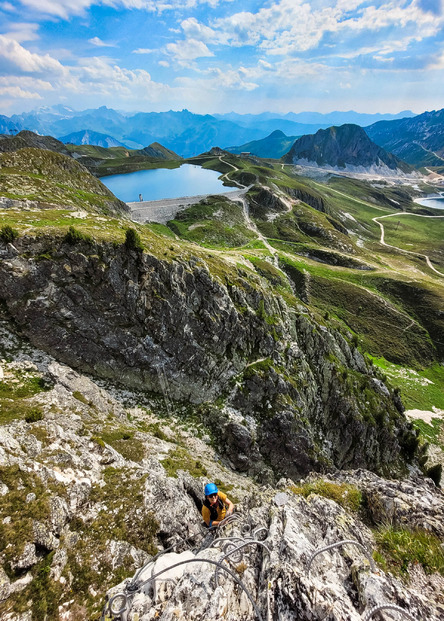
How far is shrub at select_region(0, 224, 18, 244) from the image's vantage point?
98.1ft

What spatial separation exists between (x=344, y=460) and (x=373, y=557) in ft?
131

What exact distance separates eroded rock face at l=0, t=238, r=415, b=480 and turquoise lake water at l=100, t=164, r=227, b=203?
101575 millimetres

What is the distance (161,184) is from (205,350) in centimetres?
14357

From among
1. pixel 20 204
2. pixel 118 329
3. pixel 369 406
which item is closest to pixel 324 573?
pixel 118 329

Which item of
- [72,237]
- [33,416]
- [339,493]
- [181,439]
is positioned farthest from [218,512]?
[72,237]

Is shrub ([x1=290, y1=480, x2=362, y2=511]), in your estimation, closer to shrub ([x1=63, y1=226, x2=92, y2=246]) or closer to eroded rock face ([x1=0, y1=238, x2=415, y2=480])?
eroded rock face ([x1=0, y1=238, x2=415, y2=480])

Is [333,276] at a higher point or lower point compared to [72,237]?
lower

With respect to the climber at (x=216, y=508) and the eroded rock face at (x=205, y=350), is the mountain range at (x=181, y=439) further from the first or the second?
the climber at (x=216, y=508)

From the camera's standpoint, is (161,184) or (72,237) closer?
(72,237)

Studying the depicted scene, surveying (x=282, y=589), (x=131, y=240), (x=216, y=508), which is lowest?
(x=216, y=508)

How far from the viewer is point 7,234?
30094 millimetres

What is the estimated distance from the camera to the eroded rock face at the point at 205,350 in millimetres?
31328

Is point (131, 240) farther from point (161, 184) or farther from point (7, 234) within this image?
point (161, 184)

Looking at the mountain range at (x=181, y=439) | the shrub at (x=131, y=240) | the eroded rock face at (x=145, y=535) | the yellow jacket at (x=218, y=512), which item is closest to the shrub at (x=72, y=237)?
the mountain range at (x=181, y=439)
